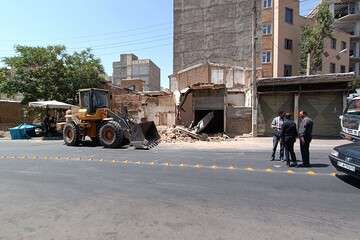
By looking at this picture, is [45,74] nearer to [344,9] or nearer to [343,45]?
[343,45]

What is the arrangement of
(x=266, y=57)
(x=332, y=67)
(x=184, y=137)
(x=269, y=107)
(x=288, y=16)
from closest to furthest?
(x=184, y=137), (x=269, y=107), (x=266, y=57), (x=288, y=16), (x=332, y=67)

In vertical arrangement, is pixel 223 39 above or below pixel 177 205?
above

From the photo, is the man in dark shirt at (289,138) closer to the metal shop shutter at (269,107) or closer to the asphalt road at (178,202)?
the asphalt road at (178,202)

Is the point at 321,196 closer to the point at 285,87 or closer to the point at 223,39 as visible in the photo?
the point at 285,87

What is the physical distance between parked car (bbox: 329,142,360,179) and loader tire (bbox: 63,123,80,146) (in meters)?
15.0

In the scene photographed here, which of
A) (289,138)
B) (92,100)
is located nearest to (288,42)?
(92,100)

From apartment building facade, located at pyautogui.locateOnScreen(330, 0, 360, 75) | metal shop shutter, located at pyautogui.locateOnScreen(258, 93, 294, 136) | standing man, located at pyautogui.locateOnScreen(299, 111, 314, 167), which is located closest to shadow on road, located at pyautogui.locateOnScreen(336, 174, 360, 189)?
standing man, located at pyautogui.locateOnScreen(299, 111, 314, 167)

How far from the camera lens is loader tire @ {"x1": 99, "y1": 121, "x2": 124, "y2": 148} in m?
20.0

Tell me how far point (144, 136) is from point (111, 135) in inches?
63.5

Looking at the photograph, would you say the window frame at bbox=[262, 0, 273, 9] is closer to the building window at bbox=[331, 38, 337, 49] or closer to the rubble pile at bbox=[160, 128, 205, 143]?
the building window at bbox=[331, 38, 337, 49]

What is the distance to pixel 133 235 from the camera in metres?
6.03

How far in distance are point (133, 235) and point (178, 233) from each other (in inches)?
25.5

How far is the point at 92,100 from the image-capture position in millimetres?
22016

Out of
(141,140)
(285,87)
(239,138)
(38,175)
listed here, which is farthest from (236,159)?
(285,87)
